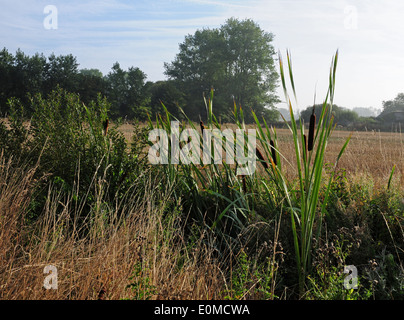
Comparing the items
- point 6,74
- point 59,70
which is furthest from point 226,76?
point 6,74

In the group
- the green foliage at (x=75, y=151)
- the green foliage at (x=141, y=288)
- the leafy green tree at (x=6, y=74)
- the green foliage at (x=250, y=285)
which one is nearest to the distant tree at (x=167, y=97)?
the leafy green tree at (x=6, y=74)

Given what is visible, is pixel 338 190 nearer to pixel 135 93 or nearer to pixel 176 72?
pixel 135 93

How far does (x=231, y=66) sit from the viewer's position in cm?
4125

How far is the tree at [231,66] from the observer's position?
38.7 meters

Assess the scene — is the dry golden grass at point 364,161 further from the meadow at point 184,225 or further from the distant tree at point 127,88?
the distant tree at point 127,88

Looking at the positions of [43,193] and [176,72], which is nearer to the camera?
[43,193]

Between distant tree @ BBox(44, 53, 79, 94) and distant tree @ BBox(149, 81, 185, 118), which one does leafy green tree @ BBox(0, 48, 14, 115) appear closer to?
distant tree @ BBox(44, 53, 79, 94)

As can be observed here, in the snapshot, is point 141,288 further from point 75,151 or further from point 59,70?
point 59,70

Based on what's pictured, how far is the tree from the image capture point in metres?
38.7

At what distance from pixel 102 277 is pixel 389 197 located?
9.62 ft
